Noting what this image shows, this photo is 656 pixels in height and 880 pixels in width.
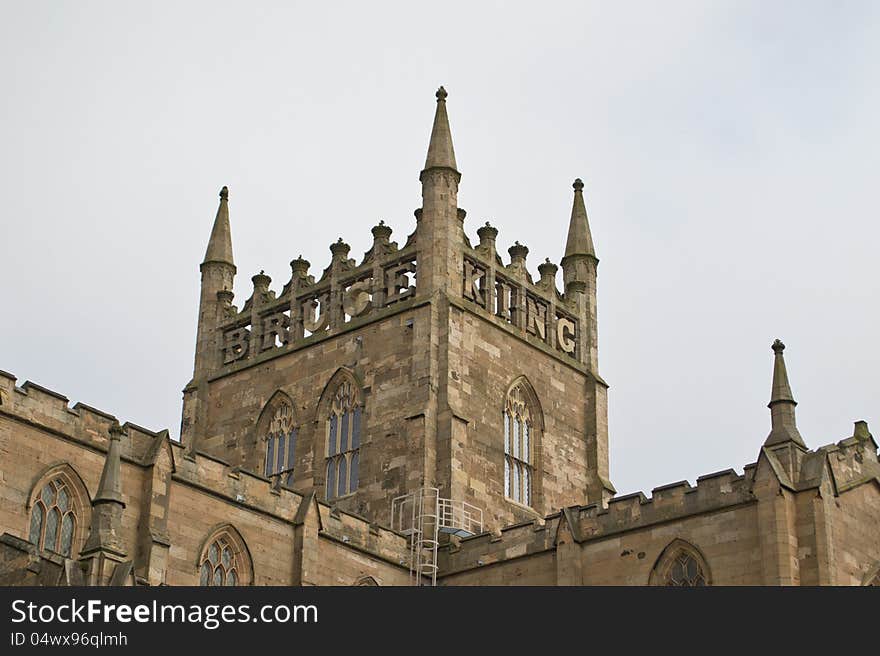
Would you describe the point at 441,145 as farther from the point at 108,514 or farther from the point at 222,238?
the point at 108,514

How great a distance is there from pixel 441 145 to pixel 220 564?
16.1 m

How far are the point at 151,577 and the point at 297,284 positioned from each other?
16.7m

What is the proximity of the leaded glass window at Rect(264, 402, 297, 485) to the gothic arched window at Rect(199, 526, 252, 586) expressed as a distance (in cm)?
909

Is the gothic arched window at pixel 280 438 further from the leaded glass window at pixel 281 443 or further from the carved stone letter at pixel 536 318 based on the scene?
the carved stone letter at pixel 536 318

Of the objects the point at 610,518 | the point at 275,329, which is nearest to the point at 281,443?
the point at 275,329

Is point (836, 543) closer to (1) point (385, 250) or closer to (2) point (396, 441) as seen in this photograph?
(2) point (396, 441)

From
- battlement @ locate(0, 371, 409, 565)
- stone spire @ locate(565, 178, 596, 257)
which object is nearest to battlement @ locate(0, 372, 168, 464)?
battlement @ locate(0, 371, 409, 565)

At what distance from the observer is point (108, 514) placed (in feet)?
116

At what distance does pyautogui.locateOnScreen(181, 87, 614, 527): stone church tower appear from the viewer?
49.7 m

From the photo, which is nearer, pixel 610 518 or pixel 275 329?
pixel 610 518

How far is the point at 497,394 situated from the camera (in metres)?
51.5

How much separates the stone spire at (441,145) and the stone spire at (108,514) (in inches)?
749
